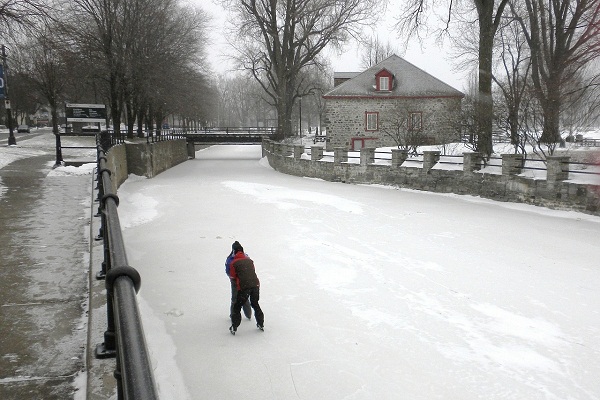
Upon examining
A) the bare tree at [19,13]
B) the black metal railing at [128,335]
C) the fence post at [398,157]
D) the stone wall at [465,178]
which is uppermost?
the bare tree at [19,13]

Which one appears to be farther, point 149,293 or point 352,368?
point 149,293

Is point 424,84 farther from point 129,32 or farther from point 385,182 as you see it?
point 129,32

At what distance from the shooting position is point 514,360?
261 inches

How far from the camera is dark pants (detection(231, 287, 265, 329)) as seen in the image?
722 cm

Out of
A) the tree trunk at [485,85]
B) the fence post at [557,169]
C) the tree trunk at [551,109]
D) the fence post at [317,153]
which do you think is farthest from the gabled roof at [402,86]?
the fence post at [557,169]

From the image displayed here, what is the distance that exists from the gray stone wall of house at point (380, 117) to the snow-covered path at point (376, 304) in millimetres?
20189

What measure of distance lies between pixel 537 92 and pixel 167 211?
15241mm

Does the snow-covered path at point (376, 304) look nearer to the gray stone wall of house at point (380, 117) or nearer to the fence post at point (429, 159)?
the fence post at point (429, 159)

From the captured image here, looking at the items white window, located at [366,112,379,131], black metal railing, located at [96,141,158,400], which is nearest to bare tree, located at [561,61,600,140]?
white window, located at [366,112,379,131]

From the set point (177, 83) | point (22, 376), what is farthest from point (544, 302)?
point (177, 83)

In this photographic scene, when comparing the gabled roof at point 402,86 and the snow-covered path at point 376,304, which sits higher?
the gabled roof at point 402,86

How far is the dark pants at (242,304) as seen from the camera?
7223 mm

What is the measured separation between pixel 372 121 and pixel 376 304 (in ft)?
98.7

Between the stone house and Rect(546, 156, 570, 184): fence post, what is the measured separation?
60.8 ft
